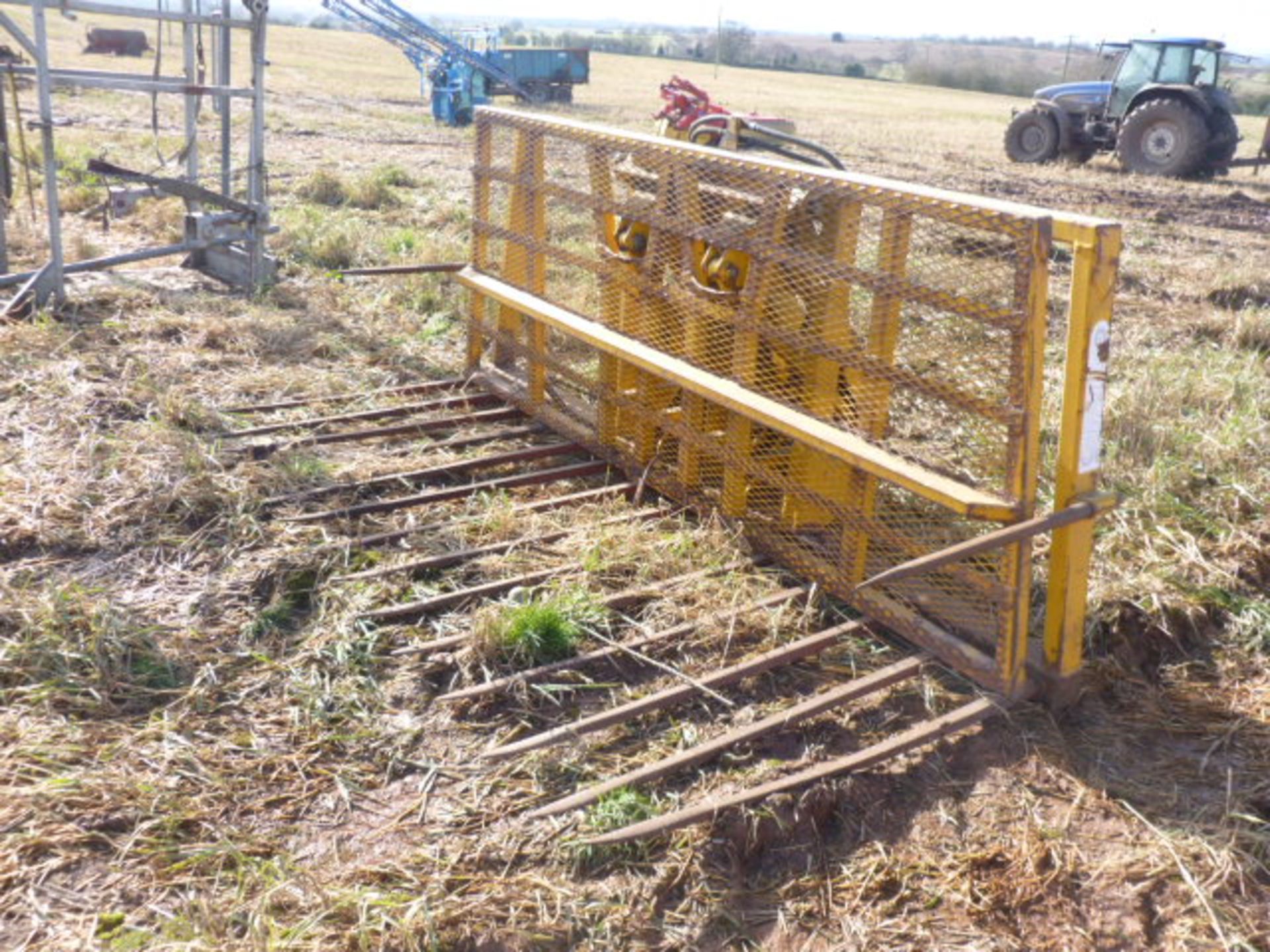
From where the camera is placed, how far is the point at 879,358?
151 inches

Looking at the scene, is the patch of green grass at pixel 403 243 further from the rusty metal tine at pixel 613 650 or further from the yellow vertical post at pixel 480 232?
the rusty metal tine at pixel 613 650

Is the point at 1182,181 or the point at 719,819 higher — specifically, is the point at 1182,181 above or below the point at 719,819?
above

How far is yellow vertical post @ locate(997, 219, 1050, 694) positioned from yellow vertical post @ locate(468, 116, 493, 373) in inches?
128

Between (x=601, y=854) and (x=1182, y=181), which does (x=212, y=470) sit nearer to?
(x=601, y=854)

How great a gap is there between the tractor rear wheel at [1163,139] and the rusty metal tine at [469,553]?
55.1ft

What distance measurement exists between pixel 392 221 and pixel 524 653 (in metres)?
7.81

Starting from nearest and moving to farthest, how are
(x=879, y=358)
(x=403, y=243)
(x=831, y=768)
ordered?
(x=831, y=768) → (x=879, y=358) → (x=403, y=243)

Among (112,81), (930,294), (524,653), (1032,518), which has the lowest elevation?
(524,653)

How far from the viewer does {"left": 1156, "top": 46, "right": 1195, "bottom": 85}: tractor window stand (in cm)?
1841

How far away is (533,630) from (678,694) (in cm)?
54

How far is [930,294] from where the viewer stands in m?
3.57

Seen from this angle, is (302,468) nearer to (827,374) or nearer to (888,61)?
(827,374)

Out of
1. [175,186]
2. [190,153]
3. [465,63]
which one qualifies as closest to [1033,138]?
[465,63]

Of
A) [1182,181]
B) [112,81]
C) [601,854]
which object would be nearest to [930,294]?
[601,854]
